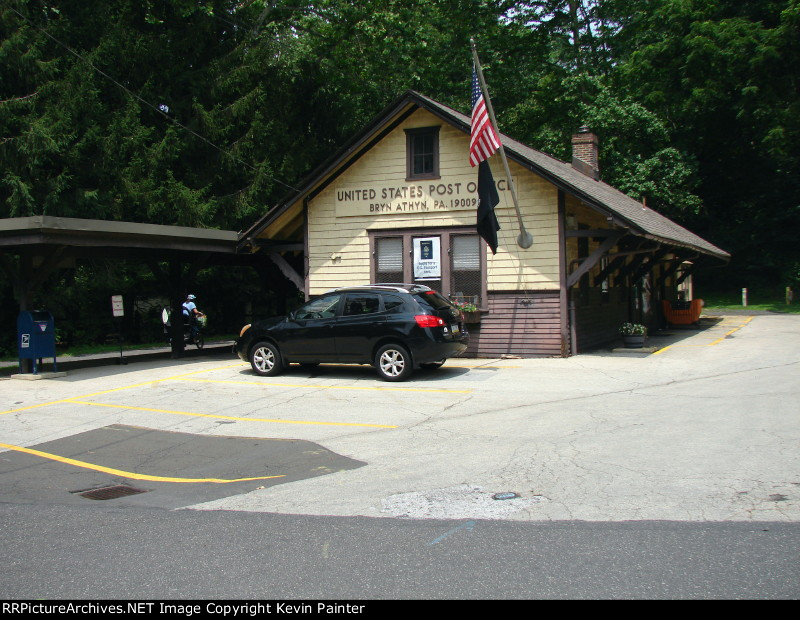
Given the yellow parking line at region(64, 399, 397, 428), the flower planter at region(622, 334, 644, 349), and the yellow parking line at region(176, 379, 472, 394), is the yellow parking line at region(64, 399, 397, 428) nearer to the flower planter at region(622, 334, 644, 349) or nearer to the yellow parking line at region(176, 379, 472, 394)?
A: the yellow parking line at region(176, 379, 472, 394)

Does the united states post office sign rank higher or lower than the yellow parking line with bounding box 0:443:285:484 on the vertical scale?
higher

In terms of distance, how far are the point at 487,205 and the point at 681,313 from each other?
13.2 m

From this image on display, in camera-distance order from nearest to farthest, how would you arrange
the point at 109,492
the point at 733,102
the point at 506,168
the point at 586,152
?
the point at 109,492 < the point at 506,168 < the point at 586,152 < the point at 733,102

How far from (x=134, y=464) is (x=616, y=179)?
30.4 m

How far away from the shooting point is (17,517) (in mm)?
6070

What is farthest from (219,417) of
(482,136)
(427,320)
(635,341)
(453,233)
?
(635,341)

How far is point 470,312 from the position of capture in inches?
672

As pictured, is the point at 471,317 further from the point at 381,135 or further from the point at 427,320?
the point at 381,135

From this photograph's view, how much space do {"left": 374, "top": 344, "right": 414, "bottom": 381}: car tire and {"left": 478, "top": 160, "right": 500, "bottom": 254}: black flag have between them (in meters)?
3.69

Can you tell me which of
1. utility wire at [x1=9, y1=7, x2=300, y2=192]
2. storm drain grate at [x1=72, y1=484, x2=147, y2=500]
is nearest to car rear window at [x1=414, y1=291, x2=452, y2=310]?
storm drain grate at [x1=72, y1=484, x2=147, y2=500]

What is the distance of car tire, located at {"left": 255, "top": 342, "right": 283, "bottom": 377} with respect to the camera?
1489 centimetres

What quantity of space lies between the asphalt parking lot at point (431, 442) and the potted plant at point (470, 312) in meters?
2.10

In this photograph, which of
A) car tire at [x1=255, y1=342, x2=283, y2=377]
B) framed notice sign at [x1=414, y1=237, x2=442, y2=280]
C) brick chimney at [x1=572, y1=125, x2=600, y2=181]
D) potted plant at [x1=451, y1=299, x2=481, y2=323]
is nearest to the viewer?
car tire at [x1=255, y1=342, x2=283, y2=377]
